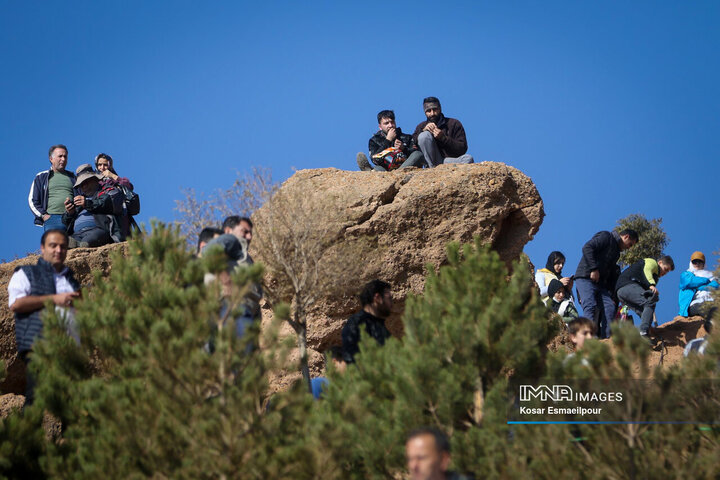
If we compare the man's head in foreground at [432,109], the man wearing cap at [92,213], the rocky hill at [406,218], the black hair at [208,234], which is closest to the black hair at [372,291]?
the black hair at [208,234]

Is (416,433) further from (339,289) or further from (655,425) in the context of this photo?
(339,289)

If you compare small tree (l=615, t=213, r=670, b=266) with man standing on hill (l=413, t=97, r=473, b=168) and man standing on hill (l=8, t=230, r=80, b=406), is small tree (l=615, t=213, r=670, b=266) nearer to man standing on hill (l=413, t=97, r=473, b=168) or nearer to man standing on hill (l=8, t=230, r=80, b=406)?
man standing on hill (l=413, t=97, r=473, b=168)

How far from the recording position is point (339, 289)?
10406mm

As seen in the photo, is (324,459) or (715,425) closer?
(324,459)

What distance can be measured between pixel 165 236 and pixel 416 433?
94.6 inches

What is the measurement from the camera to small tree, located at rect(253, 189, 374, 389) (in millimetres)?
10242

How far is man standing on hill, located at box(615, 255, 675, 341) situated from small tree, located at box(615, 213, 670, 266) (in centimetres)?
717

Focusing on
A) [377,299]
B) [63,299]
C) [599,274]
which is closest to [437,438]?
[377,299]

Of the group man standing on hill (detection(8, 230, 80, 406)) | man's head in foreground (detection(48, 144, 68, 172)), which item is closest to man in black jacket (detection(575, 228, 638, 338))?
man standing on hill (detection(8, 230, 80, 406))

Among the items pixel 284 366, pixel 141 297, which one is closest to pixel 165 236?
pixel 141 297

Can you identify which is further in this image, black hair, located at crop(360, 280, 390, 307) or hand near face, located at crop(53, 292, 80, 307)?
black hair, located at crop(360, 280, 390, 307)

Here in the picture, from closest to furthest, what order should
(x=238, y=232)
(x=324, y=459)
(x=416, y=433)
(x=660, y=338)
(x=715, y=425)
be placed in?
(x=416, y=433), (x=324, y=459), (x=715, y=425), (x=238, y=232), (x=660, y=338)

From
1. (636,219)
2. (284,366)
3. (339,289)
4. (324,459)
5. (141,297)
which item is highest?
(636,219)

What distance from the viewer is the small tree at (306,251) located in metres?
10.2
